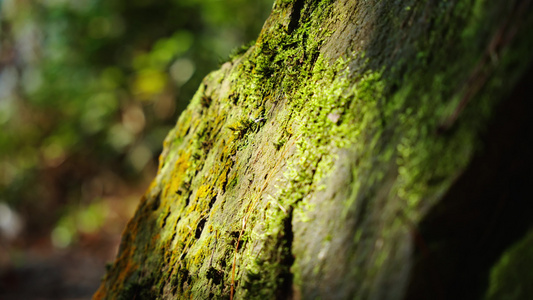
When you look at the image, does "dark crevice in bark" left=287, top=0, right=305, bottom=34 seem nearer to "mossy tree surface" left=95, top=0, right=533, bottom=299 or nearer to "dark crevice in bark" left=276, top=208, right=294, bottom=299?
"mossy tree surface" left=95, top=0, right=533, bottom=299

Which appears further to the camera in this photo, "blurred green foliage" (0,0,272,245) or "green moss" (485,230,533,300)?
"blurred green foliage" (0,0,272,245)

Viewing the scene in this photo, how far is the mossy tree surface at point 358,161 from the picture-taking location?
938 millimetres

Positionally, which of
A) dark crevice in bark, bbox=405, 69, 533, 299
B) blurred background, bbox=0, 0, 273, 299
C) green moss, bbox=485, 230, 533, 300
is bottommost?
green moss, bbox=485, 230, 533, 300

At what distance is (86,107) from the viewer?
8633mm

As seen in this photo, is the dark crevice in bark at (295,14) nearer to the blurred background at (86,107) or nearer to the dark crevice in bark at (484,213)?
the dark crevice in bark at (484,213)

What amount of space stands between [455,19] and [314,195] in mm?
745

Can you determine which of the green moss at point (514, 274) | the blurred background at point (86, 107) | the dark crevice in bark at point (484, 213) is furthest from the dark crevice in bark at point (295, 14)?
the blurred background at point (86, 107)

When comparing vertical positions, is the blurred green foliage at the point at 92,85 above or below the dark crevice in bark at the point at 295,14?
above

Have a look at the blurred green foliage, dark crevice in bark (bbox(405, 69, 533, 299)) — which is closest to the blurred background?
the blurred green foliage

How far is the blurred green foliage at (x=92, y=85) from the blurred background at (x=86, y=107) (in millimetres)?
29

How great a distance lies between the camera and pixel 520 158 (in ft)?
3.11

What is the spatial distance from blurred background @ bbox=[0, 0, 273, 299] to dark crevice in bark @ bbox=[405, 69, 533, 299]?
6.72m

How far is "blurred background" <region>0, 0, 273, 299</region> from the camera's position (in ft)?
25.6

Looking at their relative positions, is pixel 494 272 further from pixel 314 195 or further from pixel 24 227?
pixel 24 227
